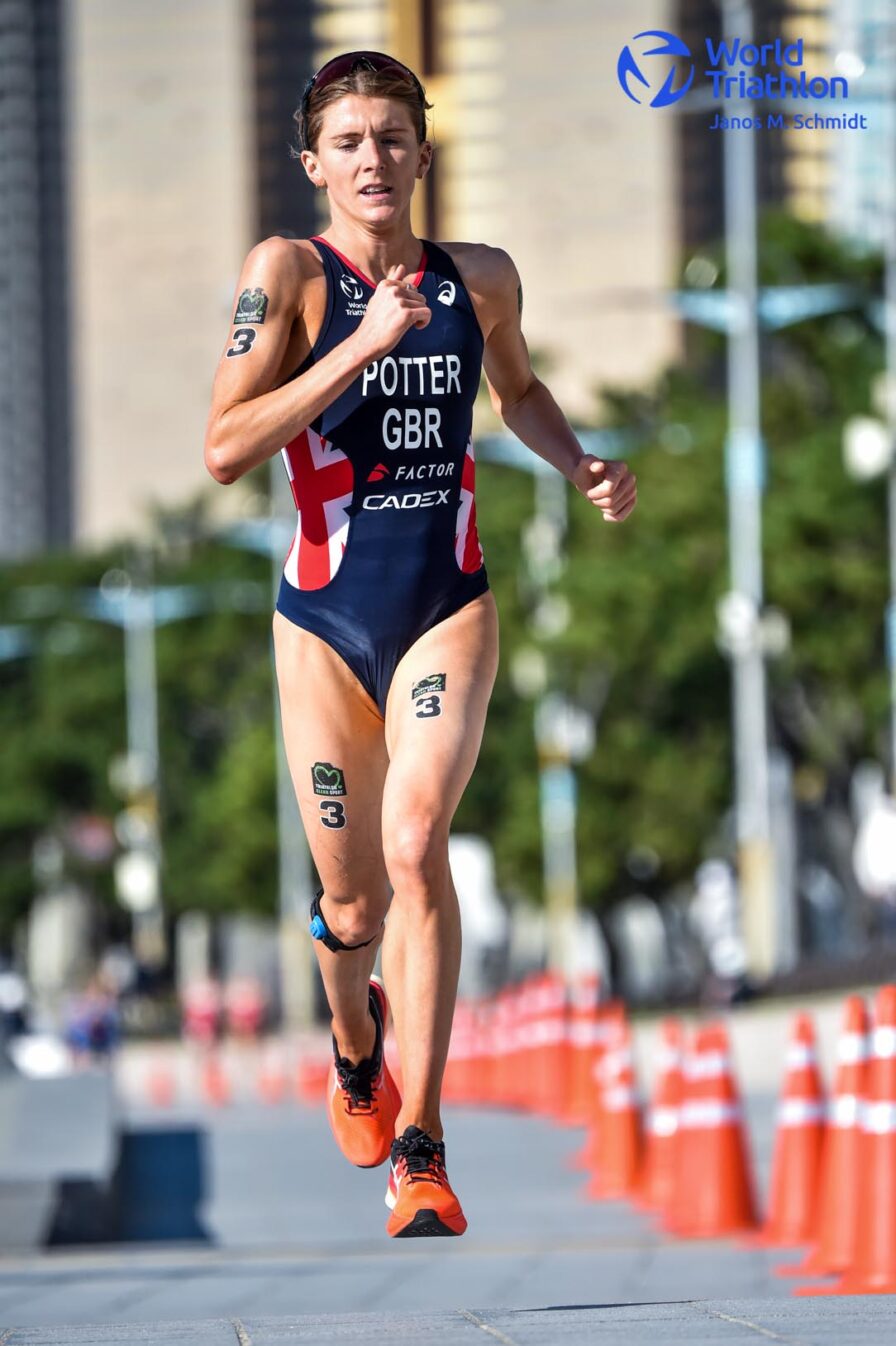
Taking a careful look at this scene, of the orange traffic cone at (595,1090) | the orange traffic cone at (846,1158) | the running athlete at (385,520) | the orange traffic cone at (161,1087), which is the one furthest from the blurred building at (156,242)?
the running athlete at (385,520)

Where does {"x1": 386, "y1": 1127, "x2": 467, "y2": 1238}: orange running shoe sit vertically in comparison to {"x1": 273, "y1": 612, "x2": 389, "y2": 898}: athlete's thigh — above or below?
below

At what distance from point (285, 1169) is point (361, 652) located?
14.2 metres

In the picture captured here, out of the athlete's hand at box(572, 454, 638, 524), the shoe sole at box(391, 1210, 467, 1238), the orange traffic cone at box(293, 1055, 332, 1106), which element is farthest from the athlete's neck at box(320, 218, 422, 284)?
the orange traffic cone at box(293, 1055, 332, 1106)

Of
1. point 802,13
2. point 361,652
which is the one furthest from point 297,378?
point 802,13

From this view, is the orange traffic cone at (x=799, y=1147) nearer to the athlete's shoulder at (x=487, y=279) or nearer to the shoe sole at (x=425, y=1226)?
the shoe sole at (x=425, y=1226)

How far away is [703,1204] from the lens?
13.8 metres

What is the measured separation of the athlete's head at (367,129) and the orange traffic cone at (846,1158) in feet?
14.6

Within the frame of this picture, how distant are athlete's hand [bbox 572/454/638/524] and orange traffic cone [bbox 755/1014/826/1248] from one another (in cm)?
515

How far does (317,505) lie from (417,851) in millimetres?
841

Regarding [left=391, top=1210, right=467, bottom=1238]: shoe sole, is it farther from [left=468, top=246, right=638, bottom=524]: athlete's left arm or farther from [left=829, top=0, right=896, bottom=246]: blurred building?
[left=829, top=0, right=896, bottom=246]: blurred building

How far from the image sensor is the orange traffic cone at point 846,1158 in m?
11.1

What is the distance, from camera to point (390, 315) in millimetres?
7184

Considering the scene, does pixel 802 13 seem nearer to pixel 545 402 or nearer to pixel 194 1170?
pixel 194 1170

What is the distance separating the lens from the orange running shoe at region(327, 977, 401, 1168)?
826 centimetres
